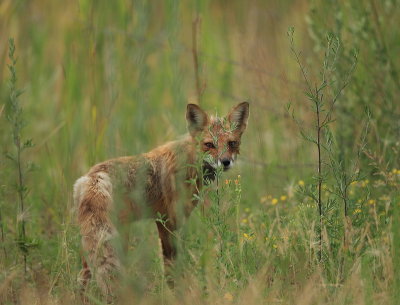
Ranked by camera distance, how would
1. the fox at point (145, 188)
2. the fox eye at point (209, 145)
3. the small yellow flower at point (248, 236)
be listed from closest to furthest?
the fox at point (145, 188)
the small yellow flower at point (248, 236)
the fox eye at point (209, 145)

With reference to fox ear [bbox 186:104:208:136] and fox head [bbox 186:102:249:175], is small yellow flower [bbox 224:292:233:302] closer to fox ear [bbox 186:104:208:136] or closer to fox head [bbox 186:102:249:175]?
fox head [bbox 186:102:249:175]

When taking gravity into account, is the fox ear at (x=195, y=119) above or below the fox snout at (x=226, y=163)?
above

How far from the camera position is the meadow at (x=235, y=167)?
4234 millimetres

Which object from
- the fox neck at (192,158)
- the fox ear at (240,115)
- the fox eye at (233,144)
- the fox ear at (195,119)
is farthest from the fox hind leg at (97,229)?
the fox ear at (240,115)

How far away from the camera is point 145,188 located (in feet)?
18.2

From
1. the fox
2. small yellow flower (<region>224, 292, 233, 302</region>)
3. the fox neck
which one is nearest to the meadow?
small yellow flower (<region>224, 292, 233, 302</region>)

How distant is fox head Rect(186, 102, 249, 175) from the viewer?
18.6 feet

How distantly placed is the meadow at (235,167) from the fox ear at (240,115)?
Result: 0.13 meters

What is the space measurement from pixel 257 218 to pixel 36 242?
179 cm

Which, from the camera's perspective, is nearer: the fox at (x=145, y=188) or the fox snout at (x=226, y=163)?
the fox at (x=145, y=188)

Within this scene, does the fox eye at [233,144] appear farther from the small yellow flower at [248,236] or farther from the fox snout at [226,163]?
the small yellow flower at [248,236]

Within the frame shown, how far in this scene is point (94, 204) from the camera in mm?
4730

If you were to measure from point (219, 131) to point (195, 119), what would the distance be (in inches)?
10.1

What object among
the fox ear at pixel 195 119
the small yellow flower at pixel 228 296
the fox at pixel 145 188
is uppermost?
the fox ear at pixel 195 119
